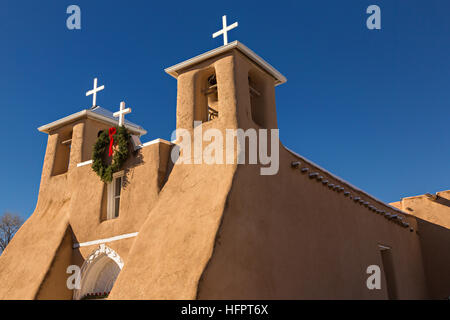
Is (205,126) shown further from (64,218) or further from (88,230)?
(64,218)

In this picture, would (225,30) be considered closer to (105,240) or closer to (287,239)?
(287,239)

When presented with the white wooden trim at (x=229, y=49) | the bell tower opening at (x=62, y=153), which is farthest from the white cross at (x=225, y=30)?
the bell tower opening at (x=62, y=153)

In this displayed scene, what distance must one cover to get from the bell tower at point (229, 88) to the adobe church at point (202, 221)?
0.03 metres

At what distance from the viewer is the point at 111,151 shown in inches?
477

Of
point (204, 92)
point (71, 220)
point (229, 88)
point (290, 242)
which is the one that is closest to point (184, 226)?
point (290, 242)

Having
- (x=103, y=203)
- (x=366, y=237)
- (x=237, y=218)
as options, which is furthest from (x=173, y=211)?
(x=366, y=237)

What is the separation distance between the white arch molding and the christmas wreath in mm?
2059

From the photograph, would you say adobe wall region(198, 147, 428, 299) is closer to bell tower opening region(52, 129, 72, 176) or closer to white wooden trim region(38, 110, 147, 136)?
white wooden trim region(38, 110, 147, 136)

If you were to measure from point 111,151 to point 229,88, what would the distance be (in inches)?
158

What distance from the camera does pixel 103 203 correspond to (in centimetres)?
1185

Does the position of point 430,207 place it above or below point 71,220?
above

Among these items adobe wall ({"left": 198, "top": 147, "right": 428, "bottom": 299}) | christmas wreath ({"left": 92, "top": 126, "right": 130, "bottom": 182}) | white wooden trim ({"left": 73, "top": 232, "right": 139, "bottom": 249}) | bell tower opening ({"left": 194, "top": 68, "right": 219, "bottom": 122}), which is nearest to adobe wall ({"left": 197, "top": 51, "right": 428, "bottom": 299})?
adobe wall ({"left": 198, "top": 147, "right": 428, "bottom": 299})

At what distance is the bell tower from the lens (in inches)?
408
